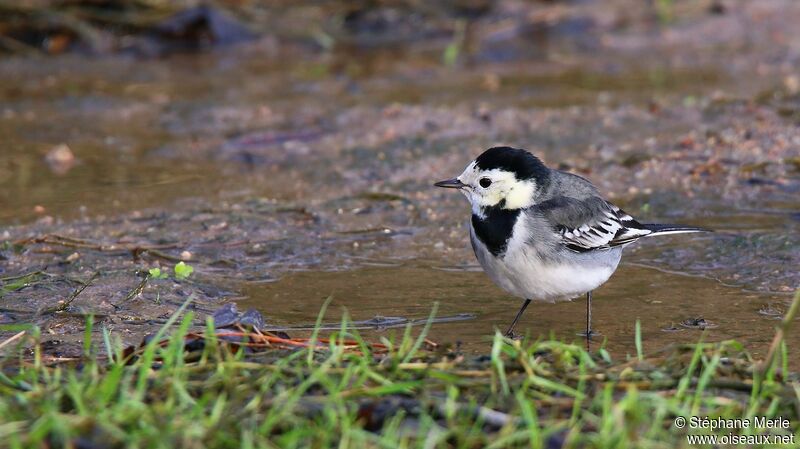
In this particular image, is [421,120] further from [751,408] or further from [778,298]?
[751,408]

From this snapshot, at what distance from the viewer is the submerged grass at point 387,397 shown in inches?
144

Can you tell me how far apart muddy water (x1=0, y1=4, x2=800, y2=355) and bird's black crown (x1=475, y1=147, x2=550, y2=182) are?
2.61ft

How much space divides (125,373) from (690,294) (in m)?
3.26

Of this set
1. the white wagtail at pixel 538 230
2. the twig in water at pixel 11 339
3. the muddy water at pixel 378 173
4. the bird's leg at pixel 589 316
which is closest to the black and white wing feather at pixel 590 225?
the white wagtail at pixel 538 230

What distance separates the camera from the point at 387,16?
13.6 metres

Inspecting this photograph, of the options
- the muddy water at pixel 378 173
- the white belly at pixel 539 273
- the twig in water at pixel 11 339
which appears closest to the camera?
the twig in water at pixel 11 339

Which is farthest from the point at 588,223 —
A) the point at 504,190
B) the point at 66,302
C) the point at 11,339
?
the point at 11,339

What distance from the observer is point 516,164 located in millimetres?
5812

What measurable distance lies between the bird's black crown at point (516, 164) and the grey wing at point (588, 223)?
16 centimetres

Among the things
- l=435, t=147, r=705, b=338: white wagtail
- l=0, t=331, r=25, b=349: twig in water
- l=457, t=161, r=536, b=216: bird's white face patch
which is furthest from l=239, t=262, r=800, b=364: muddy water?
l=0, t=331, r=25, b=349: twig in water

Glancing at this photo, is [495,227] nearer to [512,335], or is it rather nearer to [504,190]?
[504,190]

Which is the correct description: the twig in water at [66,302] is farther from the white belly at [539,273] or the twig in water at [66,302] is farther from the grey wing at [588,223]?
the grey wing at [588,223]

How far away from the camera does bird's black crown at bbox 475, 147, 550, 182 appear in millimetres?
5812

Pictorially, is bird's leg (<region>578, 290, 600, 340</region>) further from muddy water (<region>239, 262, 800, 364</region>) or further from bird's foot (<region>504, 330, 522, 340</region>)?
Result: bird's foot (<region>504, 330, 522, 340</region>)
